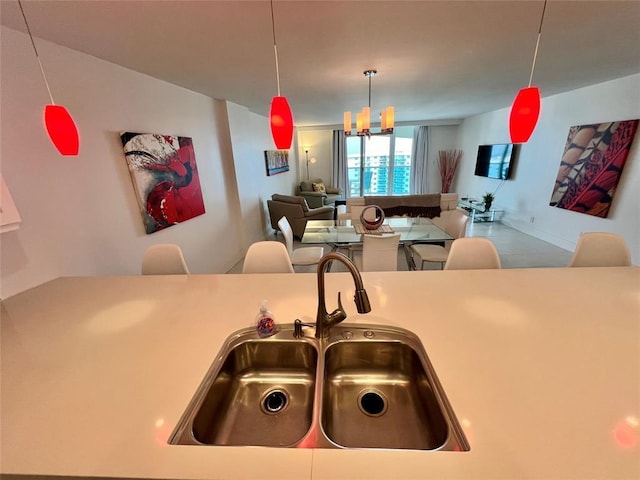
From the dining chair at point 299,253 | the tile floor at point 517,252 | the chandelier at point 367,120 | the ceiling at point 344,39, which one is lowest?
the tile floor at point 517,252

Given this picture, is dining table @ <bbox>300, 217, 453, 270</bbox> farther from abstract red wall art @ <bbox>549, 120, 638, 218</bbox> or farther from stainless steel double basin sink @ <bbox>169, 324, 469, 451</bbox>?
abstract red wall art @ <bbox>549, 120, 638, 218</bbox>

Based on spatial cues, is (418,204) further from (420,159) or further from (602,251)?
(420,159)

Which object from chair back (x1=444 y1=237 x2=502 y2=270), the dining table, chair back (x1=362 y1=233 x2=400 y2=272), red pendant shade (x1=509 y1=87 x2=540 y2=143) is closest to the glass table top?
→ the dining table

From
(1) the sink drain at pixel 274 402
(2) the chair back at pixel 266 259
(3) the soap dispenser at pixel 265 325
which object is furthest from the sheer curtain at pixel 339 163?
(1) the sink drain at pixel 274 402

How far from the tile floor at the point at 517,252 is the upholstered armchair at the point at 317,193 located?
222 cm

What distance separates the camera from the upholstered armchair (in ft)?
22.1

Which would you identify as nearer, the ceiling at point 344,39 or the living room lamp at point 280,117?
the living room lamp at point 280,117

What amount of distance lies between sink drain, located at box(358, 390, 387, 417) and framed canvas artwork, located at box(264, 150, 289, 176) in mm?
4862

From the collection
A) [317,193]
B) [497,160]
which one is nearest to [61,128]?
[317,193]

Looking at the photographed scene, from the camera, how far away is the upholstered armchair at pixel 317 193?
6746mm

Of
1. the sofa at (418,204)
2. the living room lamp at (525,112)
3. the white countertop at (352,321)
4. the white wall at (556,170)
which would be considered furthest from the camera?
the sofa at (418,204)

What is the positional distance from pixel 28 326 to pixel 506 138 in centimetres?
686

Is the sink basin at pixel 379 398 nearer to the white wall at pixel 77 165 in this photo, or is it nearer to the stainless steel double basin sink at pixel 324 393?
the stainless steel double basin sink at pixel 324 393

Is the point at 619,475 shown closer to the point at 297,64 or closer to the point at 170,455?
the point at 170,455
